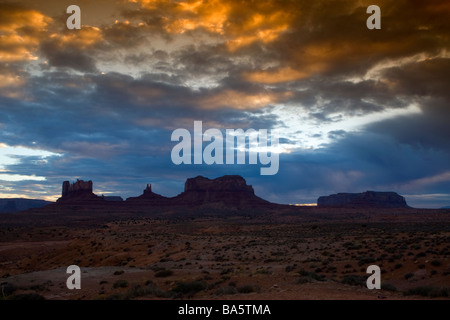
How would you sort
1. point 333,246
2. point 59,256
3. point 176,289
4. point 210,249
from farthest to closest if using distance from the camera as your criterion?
point 59,256, point 210,249, point 333,246, point 176,289

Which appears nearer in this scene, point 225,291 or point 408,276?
point 225,291

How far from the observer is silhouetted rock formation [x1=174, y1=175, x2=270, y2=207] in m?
175

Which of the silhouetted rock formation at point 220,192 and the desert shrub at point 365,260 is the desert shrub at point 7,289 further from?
the silhouetted rock formation at point 220,192

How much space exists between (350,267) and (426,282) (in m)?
5.16

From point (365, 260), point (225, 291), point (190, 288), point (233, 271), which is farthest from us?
point (365, 260)

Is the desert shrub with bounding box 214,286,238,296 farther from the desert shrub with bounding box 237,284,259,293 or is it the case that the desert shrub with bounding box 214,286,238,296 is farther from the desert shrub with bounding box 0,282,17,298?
the desert shrub with bounding box 0,282,17,298

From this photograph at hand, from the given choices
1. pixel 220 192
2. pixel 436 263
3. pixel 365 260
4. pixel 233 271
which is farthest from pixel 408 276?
pixel 220 192

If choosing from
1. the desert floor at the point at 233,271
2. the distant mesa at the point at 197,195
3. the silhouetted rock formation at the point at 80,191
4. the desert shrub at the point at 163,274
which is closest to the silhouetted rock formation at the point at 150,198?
the distant mesa at the point at 197,195

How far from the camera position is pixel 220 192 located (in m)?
185

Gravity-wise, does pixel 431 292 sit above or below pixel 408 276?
above

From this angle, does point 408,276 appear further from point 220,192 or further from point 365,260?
point 220,192

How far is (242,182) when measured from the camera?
641 feet

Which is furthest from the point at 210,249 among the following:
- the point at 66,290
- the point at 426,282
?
the point at 426,282

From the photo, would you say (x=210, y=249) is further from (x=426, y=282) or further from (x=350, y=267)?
(x=426, y=282)
